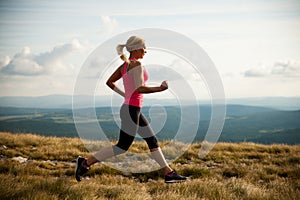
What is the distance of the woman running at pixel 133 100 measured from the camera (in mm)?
5617

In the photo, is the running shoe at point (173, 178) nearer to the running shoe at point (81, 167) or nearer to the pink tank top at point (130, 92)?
the pink tank top at point (130, 92)

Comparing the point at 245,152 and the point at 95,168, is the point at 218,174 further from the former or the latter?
the point at 245,152

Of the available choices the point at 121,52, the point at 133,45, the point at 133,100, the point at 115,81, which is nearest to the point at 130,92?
the point at 133,100

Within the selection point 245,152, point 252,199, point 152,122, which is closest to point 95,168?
point 152,122

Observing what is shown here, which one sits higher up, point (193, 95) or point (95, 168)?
point (193, 95)

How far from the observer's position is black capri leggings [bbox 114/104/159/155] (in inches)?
231

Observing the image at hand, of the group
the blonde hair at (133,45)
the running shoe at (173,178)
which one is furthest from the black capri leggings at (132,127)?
the blonde hair at (133,45)

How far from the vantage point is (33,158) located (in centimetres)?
920

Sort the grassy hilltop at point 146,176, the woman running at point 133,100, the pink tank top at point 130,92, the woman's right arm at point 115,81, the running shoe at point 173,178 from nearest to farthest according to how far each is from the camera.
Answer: the grassy hilltop at point 146,176 < the woman running at point 133,100 < the pink tank top at point 130,92 < the running shoe at point 173,178 < the woman's right arm at point 115,81

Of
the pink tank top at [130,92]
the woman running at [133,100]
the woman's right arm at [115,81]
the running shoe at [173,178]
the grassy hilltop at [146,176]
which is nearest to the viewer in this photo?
the grassy hilltop at [146,176]

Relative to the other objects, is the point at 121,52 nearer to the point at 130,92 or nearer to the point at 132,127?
the point at 130,92

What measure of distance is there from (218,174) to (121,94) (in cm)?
346

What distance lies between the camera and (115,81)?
20.9 feet

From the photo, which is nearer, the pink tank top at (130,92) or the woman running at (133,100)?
the woman running at (133,100)
